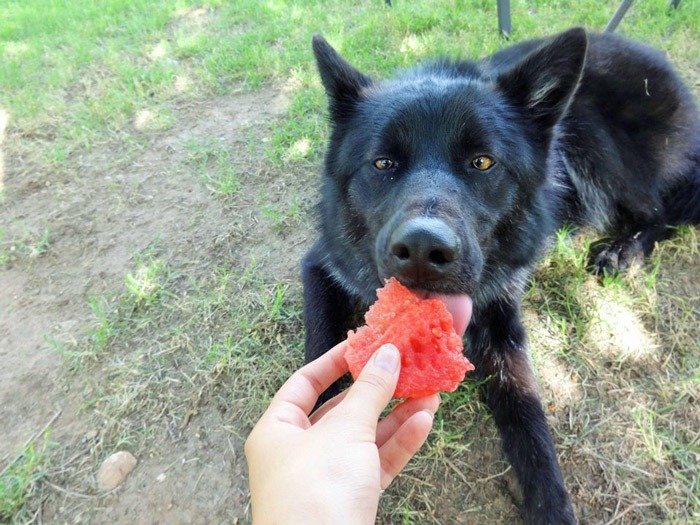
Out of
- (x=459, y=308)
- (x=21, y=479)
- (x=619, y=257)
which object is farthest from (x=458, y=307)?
(x=21, y=479)

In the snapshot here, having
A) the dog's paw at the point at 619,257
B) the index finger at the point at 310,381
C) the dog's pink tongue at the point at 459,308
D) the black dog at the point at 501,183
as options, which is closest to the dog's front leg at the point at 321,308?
the black dog at the point at 501,183

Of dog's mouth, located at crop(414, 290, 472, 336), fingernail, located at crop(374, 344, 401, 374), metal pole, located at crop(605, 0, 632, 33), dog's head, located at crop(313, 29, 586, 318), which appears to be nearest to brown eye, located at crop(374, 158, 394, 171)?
dog's head, located at crop(313, 29, 586, 318)

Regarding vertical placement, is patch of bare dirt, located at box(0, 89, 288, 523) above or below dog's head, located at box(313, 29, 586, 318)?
below

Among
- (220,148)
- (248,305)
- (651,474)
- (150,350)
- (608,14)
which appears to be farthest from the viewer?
(608,14)

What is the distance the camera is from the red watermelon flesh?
60.9 inches

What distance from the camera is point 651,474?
2064 mm

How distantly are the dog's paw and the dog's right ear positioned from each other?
6.38ft

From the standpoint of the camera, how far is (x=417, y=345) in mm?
1581

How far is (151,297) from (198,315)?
0.38 metres

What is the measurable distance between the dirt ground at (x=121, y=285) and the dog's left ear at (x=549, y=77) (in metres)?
1.50

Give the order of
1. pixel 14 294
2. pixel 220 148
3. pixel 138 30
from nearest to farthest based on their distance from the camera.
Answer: pixel 14 294, pixel 220 148, pixel 138 30

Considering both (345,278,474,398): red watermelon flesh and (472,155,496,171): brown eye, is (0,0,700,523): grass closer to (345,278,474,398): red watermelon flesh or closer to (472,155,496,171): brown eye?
(345,278,474,398): red watermelon flesh

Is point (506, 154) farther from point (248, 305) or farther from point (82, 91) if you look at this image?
point (82, 91)

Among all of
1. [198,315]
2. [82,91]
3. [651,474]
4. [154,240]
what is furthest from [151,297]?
[82,91]
